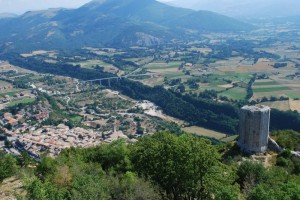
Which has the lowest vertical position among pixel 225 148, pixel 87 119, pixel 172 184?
pixel 87 119

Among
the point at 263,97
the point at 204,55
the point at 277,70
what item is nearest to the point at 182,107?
the point at 263,97

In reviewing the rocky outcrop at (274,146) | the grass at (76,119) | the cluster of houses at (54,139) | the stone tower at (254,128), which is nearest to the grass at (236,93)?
the grass at (76,119)

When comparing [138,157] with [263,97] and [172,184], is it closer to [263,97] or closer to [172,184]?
[172,184]

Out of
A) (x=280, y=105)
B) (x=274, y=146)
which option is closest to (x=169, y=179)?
(x=274, y=146)

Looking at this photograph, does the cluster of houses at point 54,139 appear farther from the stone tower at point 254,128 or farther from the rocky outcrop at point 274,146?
the rocky outcrop at point 274,146

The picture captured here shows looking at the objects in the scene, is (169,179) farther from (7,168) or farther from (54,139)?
(54,139)
